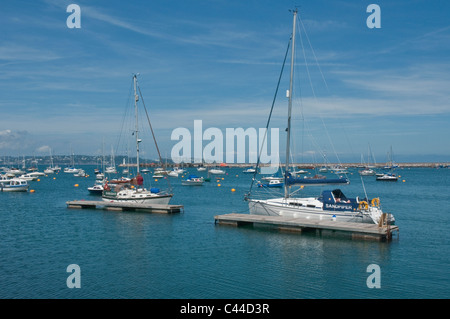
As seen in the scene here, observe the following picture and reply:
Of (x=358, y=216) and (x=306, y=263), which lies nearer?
(x=306, y=263)

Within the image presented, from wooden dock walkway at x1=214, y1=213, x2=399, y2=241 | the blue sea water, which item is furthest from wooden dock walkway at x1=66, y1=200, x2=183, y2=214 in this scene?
wooden dock walkway at x1=214, y1=213, x2=399, y2=241

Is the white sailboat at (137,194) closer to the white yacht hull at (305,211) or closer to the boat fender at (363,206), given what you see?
the white yacht hull at (305,211)

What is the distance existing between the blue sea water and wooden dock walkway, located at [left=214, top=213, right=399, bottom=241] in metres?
0.71

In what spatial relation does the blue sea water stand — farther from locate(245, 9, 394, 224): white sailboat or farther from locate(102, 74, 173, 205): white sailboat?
locate(102, 74, 173, 205): white sailboat

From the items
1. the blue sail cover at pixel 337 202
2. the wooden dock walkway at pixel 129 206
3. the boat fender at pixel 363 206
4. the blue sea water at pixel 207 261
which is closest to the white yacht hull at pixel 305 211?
the blue sail cover at pixel 337 202

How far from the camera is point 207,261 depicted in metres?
25.5

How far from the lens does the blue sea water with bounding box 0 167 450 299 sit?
20156 millimetres

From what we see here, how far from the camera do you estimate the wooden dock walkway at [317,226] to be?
29.5m

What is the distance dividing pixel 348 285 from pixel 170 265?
10.1 metres

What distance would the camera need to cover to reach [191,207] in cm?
5256
